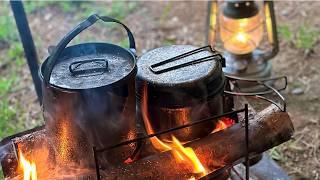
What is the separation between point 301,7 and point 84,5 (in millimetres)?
1583

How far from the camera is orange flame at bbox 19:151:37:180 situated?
63.7 inches

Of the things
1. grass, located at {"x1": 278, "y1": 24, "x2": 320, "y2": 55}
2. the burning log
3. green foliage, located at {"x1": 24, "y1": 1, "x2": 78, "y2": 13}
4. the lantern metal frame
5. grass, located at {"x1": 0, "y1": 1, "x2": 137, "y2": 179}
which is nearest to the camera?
the burning log

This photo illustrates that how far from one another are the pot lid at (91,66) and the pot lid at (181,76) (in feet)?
0.33

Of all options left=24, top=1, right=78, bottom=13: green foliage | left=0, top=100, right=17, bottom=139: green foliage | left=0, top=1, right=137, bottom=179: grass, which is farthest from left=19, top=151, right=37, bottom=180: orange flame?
left=24, top=1, right=78, bottom=13: green foliage

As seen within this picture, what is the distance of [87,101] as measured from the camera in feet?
4.84

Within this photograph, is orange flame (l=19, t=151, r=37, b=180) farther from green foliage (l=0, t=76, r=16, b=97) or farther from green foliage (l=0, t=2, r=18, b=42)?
green foliage (l=0, t=2, r=18, b=42)

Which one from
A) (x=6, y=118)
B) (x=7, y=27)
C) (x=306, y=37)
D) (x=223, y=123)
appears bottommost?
(x=6, y=118)

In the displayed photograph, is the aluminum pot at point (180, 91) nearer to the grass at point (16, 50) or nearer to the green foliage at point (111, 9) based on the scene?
the grass at point (16, 50)

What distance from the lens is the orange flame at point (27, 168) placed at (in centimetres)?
162

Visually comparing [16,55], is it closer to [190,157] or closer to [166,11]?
[166,11]

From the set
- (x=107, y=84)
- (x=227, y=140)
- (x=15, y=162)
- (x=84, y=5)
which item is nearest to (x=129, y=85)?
(x=107, y=84)

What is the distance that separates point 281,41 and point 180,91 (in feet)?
5.97

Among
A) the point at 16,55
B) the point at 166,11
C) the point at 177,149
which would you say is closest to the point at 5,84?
the point at 16,55

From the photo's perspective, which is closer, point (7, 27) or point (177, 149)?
point (177, 149)
